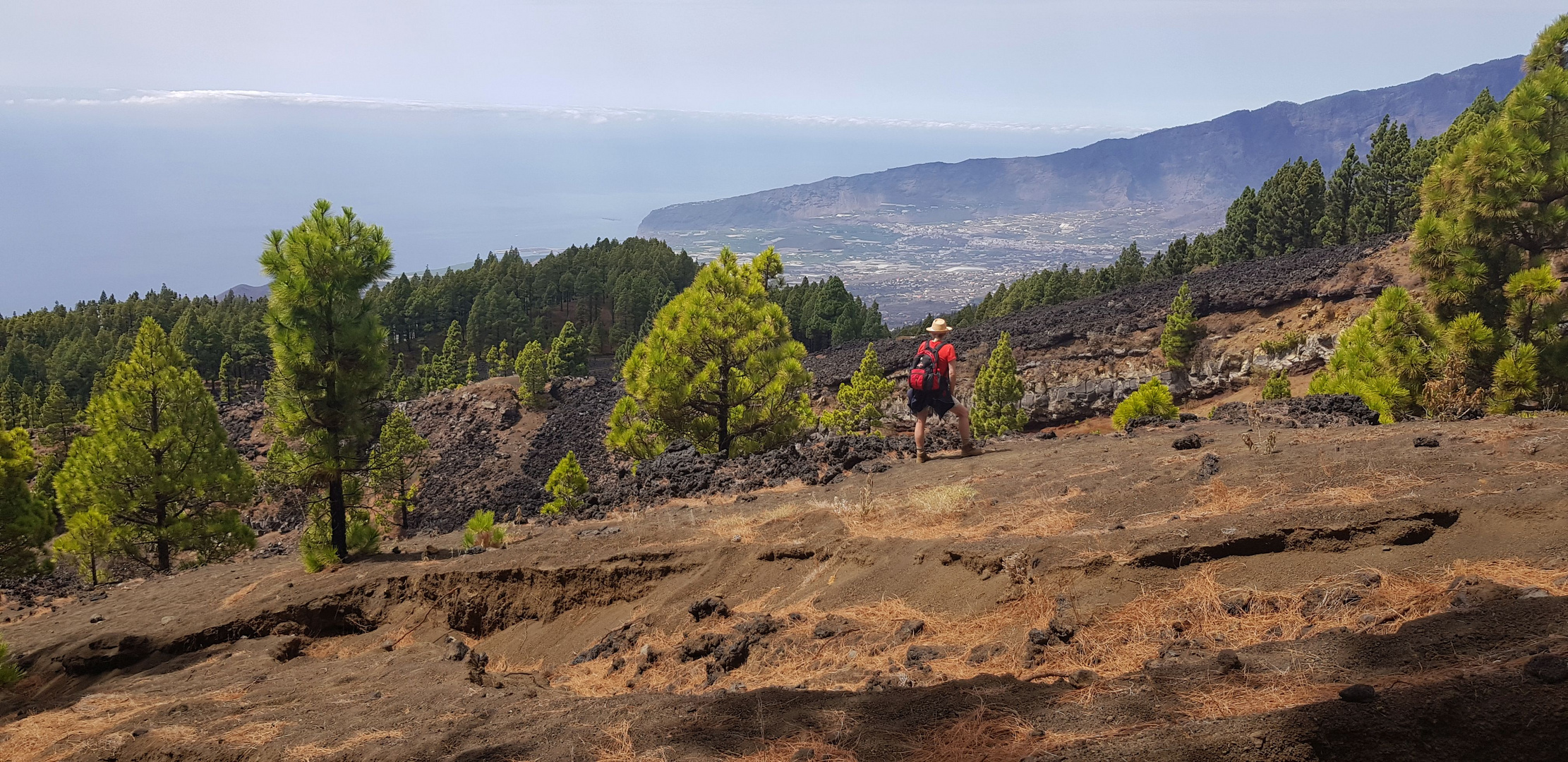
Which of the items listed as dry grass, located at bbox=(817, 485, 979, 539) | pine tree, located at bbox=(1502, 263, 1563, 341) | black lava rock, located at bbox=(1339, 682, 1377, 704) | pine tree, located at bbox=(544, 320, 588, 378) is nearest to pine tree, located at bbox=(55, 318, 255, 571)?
dry grass, located at bbox=(817, 485, 979, 539)

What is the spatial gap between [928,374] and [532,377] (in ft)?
134

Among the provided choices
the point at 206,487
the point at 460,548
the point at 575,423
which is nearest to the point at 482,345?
the point at 575,423

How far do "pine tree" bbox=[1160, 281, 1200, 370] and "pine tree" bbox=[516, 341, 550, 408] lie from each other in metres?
33.6

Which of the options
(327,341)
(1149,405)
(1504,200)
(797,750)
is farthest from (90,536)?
(1504,200)

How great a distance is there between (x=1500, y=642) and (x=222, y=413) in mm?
71473

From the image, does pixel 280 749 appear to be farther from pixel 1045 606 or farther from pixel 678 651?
pixel 1045 606

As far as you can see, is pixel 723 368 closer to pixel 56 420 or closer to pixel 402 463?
pixel 402 463

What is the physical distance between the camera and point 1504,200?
11.3 m

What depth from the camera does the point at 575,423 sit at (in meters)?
45.5

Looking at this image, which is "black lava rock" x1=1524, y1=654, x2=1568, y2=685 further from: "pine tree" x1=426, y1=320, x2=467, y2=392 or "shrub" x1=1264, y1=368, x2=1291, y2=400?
"pine tree" x1=426, y1=320, x2=467, y2=392

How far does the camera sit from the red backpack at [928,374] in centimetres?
1009

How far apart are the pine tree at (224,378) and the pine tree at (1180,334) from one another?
74484 millimetres

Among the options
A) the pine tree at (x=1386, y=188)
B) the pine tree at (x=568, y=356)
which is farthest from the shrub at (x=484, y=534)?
the pine tree at (x=1386, y=188)

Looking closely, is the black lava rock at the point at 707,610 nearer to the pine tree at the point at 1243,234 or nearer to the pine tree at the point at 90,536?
the pine tree at the point at 90,536
